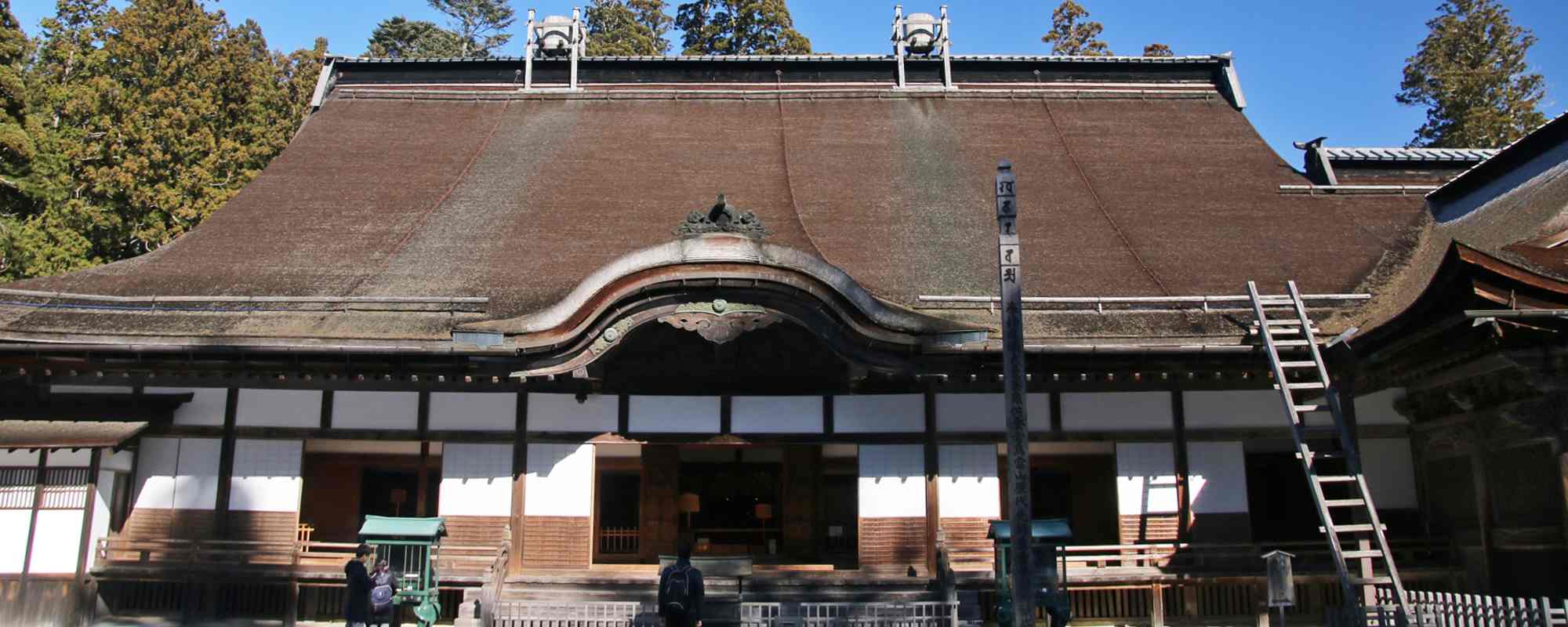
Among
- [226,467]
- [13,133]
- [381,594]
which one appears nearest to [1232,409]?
[381,594]

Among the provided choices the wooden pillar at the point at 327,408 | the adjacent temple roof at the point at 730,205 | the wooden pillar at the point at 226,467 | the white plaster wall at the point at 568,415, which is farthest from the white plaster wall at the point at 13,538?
the white plaster wall at the point at 568,415

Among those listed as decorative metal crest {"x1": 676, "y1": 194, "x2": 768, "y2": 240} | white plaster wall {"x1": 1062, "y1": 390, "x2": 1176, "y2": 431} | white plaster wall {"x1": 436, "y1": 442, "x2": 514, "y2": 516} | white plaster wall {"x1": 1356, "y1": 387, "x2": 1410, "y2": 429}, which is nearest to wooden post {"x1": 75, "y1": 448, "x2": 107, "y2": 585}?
white plaster wall {"x1": 436, "y1": 442, "x2": 514, "y2": 516}

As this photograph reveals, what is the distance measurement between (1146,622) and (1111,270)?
4517 millimetres

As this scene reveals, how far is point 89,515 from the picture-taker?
44.7ft

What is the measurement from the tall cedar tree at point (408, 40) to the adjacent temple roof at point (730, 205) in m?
28.4

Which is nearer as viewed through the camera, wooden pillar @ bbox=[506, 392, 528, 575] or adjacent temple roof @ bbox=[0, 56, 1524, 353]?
adjacent temple roof @ bbox=[0, 56, 1524, 353]

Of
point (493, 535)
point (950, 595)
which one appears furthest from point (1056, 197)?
point (493, 535)

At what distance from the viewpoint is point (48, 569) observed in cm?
1359

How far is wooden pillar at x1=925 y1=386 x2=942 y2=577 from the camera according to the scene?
13977 millimetres

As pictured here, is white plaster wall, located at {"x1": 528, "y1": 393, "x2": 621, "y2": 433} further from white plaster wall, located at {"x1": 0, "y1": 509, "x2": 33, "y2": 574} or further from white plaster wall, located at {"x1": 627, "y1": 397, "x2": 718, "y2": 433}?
white plaster wall, located at {"x1": 0, "y1": 509, "x2": 33, "y2": 574}

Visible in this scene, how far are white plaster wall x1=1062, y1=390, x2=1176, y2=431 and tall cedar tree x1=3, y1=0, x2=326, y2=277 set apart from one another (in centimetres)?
2041

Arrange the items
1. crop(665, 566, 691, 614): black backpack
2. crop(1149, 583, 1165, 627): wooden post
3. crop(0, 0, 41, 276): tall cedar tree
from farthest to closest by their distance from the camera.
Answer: crop(0, 0, 41, 276): tall cedar tree → crop(1149, 583, 1165, 627): wooden post → crop(665, 566, 691, 614): black backpack

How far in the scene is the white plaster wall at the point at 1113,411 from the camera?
1433 centimetres

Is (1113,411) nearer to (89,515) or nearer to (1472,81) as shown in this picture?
(89,515)
